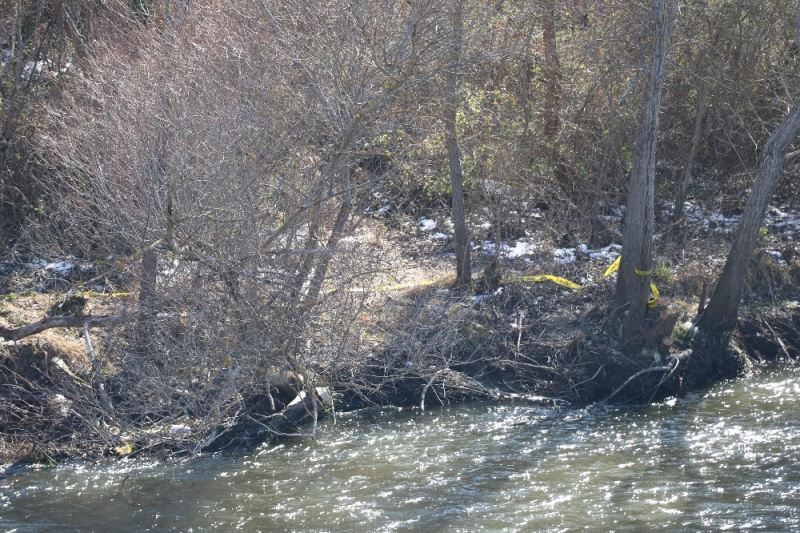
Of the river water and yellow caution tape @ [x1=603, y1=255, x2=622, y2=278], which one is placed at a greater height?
yellow caution tape @ [x1=603, y1=255, x2=622, y2=278]

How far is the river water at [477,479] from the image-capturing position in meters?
9.25

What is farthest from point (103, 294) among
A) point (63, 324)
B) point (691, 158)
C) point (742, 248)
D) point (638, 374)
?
point (691, 158)

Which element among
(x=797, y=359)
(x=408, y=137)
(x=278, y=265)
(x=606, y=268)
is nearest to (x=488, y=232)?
(x=606, y=268)

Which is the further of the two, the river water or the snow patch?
the snow patch

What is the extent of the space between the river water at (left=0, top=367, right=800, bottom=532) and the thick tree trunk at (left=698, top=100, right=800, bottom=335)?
142 centimetres

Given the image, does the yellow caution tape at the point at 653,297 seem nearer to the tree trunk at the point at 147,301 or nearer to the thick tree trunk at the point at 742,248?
the thick tree trunk at the point at 742,248

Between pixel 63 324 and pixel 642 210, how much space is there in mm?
7085

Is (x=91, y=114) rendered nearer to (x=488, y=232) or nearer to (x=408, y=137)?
(x=408, y=137)

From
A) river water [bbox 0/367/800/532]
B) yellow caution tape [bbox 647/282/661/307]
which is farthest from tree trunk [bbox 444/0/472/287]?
river water [bbox 0/367/800/532]

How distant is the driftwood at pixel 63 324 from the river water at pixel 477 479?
1481 millimetres

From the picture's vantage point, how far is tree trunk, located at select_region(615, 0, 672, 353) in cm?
1307

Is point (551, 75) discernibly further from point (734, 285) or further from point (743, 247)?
point (734, 285)

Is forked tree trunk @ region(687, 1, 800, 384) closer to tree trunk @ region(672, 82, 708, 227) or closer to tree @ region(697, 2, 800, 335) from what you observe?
tree @ region(697, 2, 800, 335)

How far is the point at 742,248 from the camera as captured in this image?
13570 millimetres
